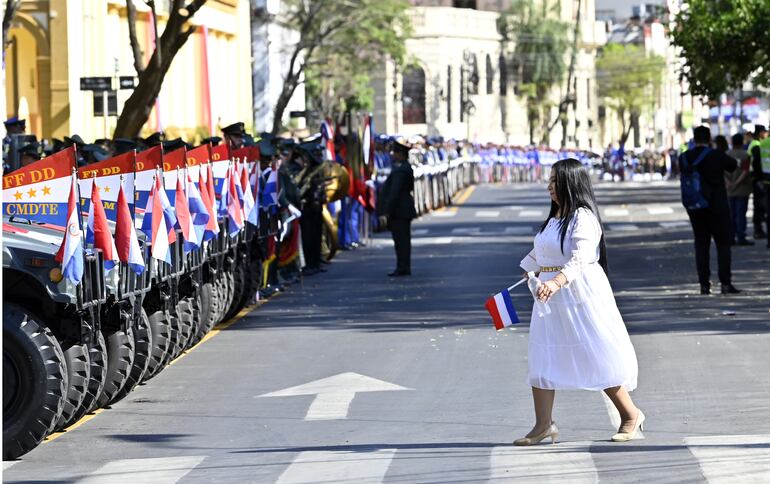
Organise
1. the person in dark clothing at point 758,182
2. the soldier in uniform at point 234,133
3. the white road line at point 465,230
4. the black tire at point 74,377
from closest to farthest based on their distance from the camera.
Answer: the black tire at point 74,377
the soldier in uniform at point 234,133
the person in dark clothing at point 758,182
the white road line at point 465,230

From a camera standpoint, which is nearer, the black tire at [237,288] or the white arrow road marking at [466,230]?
the black tire at [237,288]

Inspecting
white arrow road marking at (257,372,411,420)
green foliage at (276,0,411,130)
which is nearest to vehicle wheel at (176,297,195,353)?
white arrow road marking at (257,372,411,420)

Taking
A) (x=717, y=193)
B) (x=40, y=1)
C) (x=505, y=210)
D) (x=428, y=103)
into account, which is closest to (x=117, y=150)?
(x=717, y=193)

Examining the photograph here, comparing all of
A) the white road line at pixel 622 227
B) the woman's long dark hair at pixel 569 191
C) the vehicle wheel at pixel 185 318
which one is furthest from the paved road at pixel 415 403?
the white road line at pixel 622 227

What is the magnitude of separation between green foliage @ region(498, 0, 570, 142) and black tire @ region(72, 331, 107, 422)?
111 m

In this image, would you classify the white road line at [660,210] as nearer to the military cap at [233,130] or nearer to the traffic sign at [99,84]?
the traffic sign at [99,84]

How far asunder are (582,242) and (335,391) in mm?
3542

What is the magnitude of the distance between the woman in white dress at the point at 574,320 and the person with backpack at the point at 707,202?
10.2 metres

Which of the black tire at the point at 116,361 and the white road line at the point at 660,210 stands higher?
the black tire at the point at 116,361

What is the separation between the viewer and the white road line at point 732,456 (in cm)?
930

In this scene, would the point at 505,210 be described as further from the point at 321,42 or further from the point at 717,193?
the point at 717,193

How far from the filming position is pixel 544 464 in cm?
985

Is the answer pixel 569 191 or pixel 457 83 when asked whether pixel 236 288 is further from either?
pixel 457 83

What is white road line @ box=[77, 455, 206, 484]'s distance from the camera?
32.3 feet
